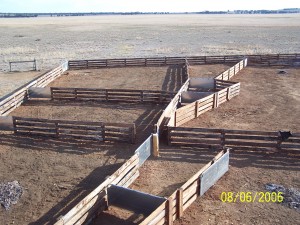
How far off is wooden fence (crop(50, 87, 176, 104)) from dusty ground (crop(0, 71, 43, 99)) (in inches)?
162

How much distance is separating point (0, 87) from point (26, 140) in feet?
35.0

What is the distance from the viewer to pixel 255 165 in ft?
36.8

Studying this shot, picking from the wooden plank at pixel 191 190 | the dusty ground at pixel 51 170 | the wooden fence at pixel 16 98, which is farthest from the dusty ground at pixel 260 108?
the wooden fence at pixel 16 98

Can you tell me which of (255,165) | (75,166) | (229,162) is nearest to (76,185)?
(75,166)

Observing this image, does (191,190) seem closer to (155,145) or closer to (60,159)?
(155,145)

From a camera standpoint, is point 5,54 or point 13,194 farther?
point 5,54

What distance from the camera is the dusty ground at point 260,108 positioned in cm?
1495

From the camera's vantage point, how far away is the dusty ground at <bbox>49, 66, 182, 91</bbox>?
888 inches

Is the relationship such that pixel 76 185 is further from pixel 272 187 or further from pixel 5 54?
pixel 5 54

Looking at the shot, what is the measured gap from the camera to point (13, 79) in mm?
25250

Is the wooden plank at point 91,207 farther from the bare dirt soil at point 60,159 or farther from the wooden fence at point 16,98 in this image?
the wooden fence at point 16,98

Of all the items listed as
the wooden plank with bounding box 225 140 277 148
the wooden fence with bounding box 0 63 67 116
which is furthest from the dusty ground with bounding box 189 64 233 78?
the wooden plank with bounding box 225 140 277 148

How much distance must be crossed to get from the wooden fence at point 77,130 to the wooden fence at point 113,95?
4.96 m

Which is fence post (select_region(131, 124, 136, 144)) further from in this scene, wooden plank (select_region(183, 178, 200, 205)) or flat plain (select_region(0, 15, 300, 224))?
wooden plank (select_region(183, 178, 200, 205))
